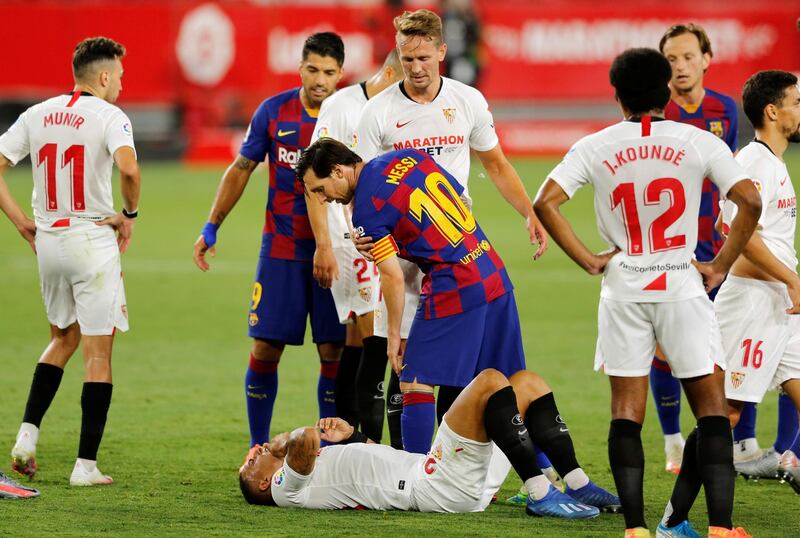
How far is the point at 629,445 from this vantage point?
16.5ft

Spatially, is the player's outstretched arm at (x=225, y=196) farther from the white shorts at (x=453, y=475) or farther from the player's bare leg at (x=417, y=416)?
the white shorts at (x=453, y=475)

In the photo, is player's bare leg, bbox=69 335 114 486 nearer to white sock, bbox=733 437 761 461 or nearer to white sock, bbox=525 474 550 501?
white sock, bbox=525 474 550 501

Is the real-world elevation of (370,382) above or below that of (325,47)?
below

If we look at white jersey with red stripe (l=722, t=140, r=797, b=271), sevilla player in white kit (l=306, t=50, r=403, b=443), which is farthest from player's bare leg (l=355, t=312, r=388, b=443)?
white jersey with red stripe (l=722, t=140, r=797, b=271)

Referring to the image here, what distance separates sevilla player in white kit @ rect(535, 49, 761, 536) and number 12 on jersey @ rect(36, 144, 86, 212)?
256 cm

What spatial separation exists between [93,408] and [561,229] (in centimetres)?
266

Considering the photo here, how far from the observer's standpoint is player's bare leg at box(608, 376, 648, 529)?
196 inches

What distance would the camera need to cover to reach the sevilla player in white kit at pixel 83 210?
250 inches

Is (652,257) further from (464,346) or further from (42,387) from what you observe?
(42,387)

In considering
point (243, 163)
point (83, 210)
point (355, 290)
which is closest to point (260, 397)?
point (355, 290)

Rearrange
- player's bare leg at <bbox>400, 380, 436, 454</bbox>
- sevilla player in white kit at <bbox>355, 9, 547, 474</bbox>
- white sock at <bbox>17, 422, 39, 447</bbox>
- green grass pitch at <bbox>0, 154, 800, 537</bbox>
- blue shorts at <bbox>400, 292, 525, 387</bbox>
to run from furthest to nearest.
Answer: white sock at <bbox>17, 422, 39, 447</bbox>
sevilla player in white kit at <bbox>355, 9, 547, 474</bbox>
player's bare leg at <bbox>400, 380, 436, 454</bbox>
blue shorts at <bbox>400, 292, 525, 387</bbox>
green grass pitch at <bbox>0, 154, 800, 537</bbox>

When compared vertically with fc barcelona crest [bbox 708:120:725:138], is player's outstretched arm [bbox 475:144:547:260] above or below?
below

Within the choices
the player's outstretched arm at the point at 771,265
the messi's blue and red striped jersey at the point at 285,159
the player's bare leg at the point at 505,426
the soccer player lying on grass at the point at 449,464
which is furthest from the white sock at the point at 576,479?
the messi's blue and red striped jersey at the point at 285,159

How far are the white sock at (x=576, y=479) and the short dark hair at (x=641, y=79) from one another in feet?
5.35
